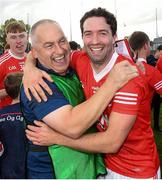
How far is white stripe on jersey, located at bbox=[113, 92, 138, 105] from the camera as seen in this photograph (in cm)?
234

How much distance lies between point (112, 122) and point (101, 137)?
5.0 inches

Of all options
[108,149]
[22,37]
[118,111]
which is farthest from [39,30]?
[22,37]

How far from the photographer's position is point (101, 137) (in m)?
2.37

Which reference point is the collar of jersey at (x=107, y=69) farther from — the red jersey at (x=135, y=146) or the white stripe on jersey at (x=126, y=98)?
the white stripe on jersey at (x=126, y=98)

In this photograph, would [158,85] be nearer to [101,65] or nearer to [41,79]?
[101,65]

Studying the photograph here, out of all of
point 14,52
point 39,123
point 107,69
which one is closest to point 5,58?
point 14,52

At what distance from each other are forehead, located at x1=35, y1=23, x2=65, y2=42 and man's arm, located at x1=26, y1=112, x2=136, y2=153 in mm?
601

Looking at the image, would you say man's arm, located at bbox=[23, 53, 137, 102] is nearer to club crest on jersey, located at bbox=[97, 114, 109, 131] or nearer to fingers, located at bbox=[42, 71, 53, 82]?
fingers, located at bbox=[42, 71, 53, 82]

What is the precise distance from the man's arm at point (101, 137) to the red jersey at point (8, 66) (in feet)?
10.8

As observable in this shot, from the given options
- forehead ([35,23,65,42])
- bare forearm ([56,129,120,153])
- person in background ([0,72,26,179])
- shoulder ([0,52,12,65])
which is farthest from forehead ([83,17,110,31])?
shoulder ([0,52,12,65])

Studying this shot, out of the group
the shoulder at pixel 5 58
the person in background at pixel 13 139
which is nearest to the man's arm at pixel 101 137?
the person in background at pixel 13 139

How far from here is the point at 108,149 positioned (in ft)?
7.84

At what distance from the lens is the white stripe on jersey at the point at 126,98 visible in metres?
2.34

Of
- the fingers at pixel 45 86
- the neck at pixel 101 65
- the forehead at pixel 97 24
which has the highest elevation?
the forehead at pixel 97 24
